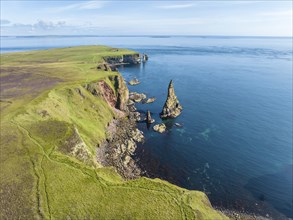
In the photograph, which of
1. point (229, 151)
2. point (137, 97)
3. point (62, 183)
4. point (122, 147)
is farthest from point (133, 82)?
point (62, 183)

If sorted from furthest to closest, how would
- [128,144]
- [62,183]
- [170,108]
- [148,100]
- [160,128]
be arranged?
[148,100] → [170,108] → [160,128] → [128,144] → [62,183]

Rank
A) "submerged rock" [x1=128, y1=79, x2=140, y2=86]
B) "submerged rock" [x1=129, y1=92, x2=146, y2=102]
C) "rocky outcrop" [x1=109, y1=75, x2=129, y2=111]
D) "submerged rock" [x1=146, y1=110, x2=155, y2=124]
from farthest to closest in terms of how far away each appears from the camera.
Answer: "submerged rock" [x1=128, y1=79, x2=140, y2=86] < "submerged rock" [x1=129, y1=92, x2=146, y2=102] < "rocky outcrop" [x1=109, y1=75, x2=129, y2=111] < "submerged rock" [x1=146, y1=110, x2=155, y2=124]

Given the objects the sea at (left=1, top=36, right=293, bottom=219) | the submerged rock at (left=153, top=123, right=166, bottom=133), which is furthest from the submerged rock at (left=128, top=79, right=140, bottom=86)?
the submerged rock at (left=153, top=123, right=166, bottom=133)

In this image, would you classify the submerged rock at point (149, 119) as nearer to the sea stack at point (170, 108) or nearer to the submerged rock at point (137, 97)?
the sea stack at point (170, 108)

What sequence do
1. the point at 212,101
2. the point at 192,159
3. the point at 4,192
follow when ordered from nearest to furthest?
the point at 4,192 → the point at 192,159 → the point at 212,101

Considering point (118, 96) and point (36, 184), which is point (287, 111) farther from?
point (36, 184)

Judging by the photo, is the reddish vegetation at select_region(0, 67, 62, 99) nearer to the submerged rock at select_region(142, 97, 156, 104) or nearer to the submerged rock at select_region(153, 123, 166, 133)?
the submerged rock at select_region(142, 97, 156, 104)

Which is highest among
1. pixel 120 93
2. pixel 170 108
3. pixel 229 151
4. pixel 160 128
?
pixel 120 93

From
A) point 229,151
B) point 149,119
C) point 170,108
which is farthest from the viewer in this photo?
point 170,108

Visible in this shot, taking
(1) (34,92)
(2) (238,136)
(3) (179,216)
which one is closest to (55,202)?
(3) (179,216)

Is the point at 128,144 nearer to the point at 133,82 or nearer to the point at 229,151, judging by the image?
the point at 229,151

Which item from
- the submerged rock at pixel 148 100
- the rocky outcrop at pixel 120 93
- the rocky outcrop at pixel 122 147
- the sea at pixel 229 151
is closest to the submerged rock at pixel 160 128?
the sea at pixel 229 151
